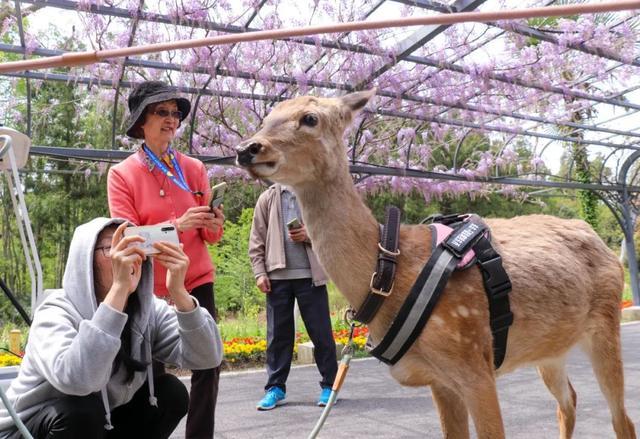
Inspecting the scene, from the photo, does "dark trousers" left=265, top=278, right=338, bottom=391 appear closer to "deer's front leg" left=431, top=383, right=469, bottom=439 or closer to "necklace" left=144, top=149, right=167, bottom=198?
"necklace" left=144, top=149, right=167, bottom=198

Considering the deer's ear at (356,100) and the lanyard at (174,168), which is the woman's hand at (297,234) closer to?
the lanyard at (174,168)

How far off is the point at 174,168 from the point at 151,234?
1.28 meters

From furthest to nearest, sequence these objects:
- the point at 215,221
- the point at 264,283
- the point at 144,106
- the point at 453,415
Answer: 1. the point at 264,283
2. the point at 144,106
3. the point at 215,221
4. the point at 453,415

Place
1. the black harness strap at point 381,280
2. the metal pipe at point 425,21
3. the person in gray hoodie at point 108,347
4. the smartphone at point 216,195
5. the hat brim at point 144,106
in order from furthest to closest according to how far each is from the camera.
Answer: the hat brim at point 144,106 < the smartphone at point 216,195 < the black harness strap at point 381,280 < the person in gray hoodie at point 108,347 < the metal pipe at point 425,21

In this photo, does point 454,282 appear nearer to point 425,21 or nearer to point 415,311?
point 415,311

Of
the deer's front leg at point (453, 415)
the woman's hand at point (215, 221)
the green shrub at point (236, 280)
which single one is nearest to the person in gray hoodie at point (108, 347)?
the woman's hand at point (215, 221)

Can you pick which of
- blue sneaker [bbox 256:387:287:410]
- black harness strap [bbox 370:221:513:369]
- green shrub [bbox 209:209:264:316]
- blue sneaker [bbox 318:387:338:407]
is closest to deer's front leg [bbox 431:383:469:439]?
black harness strap [bbox 370:221:513:369]

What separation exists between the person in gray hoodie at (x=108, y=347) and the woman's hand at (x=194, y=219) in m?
0.47

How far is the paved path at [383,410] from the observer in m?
4.93

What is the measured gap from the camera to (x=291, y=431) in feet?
16.5

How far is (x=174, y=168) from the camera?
3898mm

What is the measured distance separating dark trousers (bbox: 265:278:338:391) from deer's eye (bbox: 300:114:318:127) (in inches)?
113

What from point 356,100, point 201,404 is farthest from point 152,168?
point 201,404

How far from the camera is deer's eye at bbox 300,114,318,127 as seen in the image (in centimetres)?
321
